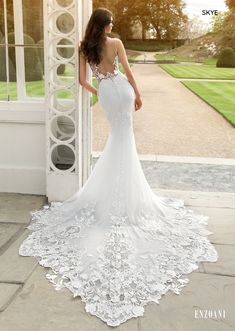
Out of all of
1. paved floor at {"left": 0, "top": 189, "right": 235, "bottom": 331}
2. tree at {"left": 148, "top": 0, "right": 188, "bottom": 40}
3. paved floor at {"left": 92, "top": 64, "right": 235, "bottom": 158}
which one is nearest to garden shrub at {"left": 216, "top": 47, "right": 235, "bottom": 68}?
paved floor at {"left": 92, "top": 64, "right": 235, "bottom": 158}

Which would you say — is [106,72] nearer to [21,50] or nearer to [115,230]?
[21,50]

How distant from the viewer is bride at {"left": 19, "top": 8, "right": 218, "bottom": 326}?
9.97 feet

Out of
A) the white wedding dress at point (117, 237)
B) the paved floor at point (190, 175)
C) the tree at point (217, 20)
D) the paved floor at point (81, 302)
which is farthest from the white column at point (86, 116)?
the tree at point (217, 20)

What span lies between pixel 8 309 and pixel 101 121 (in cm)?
800

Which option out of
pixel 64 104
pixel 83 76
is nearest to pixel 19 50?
pixel 64 104

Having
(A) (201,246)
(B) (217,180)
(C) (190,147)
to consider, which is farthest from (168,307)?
(C) (190,147)

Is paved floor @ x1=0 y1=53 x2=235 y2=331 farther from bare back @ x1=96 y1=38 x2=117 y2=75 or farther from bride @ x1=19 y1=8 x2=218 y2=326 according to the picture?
bare back @ x1=96 y1=38 x2=117 y2=75

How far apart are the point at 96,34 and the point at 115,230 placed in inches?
71.5

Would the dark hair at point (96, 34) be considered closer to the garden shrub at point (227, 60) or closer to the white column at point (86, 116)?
the white column at point (86, 116)

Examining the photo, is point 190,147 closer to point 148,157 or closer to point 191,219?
point 148,157

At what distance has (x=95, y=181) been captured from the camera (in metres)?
4.15

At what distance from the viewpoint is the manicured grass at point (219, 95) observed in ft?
39.2

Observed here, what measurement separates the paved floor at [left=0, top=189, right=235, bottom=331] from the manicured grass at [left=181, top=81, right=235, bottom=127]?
7.51m

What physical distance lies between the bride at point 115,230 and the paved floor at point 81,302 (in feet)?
0.25
